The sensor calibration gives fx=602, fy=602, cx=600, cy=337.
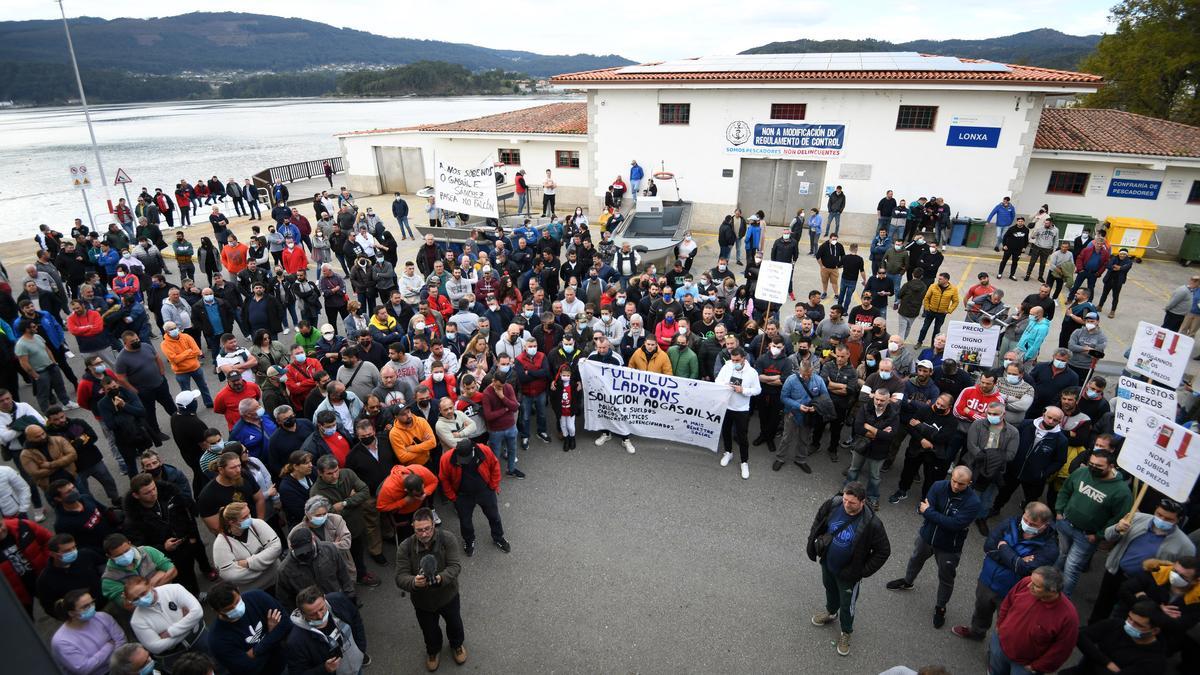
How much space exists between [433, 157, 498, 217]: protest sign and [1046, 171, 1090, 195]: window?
1796cm

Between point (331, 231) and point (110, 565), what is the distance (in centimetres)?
1233

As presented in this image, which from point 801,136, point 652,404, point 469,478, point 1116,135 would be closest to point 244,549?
point 469,478

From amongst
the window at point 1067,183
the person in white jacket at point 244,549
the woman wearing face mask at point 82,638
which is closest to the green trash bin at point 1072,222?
the window at point 1067,183

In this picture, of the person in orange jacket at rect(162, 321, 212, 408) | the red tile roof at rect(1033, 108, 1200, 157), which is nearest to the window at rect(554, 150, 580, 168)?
the red tile roof at rect(1033, 108, 1200, 157)

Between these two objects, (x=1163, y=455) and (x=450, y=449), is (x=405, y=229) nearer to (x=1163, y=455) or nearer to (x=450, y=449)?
(x=450, y=449)

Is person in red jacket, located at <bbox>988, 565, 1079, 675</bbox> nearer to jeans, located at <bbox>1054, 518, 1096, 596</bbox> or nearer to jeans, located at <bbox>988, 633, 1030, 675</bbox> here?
jeans, located at <bbox>988, 633, 1030, 675</bbox>

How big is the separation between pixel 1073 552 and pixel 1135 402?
1.92m

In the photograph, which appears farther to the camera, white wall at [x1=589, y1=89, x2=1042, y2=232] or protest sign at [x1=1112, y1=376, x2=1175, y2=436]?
white wall at [x1=589, y1=89, x2=1042, y2=232]

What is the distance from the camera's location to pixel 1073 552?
5.98 meters

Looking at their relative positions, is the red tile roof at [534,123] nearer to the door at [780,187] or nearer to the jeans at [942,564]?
the door at [780,187]

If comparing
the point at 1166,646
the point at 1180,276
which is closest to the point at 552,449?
the point at 1166,646

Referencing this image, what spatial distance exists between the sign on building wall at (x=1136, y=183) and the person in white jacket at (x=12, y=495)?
1027 inches

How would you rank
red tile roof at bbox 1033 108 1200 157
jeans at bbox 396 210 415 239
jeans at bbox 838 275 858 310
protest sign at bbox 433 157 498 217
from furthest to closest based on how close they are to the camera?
1. jeans at bbox 396 210 415 239
2. red tile roof at bbox 1033 108 1200 157
3. protest sign at bbox 433 157 498 217
4. jeans at bbox 838 275 858 310

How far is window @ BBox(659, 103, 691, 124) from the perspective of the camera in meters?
21.5
